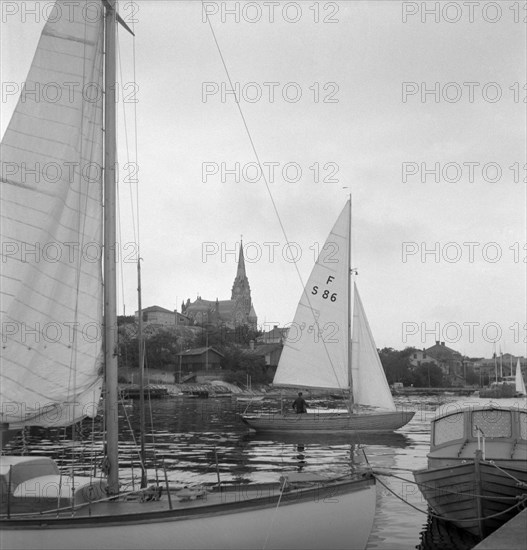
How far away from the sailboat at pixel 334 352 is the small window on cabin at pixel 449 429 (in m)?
20.9

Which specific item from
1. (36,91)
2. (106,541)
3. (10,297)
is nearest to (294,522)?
(106,541)

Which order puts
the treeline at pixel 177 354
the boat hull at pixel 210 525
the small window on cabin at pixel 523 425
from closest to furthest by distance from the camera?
the boat hull at pixel 210 525 → the small window on cabin at pixel 523 425 → the treeline at pixel 177 354

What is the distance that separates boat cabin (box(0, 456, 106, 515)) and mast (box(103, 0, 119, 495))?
0.65 meters

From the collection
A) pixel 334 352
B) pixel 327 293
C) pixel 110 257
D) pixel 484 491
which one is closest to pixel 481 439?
pixel 484 491

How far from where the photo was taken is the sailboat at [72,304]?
11289 millimetres

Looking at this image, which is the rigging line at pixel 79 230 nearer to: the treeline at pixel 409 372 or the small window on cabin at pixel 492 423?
the small window on cabin at pixel 492 423

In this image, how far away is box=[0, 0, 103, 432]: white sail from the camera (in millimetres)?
12273

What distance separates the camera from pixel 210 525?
10414 millimetres

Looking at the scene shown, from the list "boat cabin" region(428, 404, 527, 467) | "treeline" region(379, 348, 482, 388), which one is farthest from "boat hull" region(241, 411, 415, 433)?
"treeline" region(379, 348, 482, 388)

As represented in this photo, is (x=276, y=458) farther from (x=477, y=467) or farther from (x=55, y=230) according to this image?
(x=55, y=230)

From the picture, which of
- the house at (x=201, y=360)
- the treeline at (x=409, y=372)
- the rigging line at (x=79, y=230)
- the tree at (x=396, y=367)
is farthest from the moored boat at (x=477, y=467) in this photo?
the treeline at (x=409, y=372)

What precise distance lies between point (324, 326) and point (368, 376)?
3.52m

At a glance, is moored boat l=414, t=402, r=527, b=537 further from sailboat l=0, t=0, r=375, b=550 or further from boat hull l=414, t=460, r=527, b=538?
sailboat l=0, t=0, r=375, b=550

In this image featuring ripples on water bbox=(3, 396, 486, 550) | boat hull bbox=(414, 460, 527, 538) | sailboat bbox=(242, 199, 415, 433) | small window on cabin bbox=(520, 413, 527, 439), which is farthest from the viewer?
sailboat bbox=(242, 199, 415, 433)
